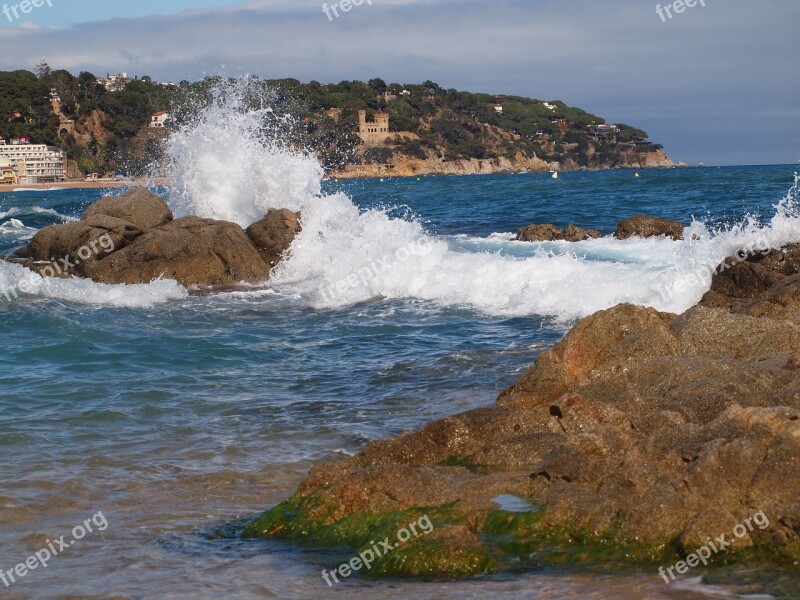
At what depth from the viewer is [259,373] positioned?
10422 mm

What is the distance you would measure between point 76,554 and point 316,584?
1570 mm

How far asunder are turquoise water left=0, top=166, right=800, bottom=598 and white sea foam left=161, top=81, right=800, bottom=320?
64mm

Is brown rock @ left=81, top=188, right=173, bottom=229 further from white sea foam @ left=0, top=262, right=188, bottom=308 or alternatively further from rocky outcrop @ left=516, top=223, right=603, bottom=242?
rocky outcrop @ left=516, top=223, right=603, bottom=242

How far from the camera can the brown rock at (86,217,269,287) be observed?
16938 mm

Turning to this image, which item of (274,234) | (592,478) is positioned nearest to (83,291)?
(274,234)

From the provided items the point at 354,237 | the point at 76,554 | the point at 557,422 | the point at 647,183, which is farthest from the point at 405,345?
the point at 647,183

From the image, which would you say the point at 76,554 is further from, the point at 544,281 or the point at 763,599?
the point at 544,281

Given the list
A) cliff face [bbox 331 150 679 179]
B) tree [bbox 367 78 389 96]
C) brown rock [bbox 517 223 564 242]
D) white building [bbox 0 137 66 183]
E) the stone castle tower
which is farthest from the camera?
tree [bbox 367 78 389 96]

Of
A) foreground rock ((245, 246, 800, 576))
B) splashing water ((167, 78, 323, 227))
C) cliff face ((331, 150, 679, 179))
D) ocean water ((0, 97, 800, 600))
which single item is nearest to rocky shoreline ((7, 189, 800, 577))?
foreground rock ((245, 246, 800, 576))

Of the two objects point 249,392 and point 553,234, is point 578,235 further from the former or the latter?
point 249,392

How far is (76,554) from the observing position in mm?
5285

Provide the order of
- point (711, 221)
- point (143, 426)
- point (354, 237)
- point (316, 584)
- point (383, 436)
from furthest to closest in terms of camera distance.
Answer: point (711, 221), point (354, 237), point (143, 426), point (383, 436), point (316, 584)

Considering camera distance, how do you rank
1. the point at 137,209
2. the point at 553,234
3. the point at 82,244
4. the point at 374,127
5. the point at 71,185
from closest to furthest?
1. the point at 82,244
2. the point at 137,209
3. the point at 553,234
4. the point at 71,185
5. the point at 374,127

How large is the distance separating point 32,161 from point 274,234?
340 ft
